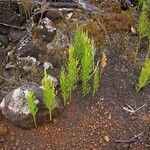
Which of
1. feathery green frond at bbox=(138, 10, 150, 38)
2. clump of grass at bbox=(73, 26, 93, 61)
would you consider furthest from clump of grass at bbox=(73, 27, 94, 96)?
feathery green frond at bbox=(138, 10, 150, 38)

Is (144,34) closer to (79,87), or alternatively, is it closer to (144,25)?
(144,25)

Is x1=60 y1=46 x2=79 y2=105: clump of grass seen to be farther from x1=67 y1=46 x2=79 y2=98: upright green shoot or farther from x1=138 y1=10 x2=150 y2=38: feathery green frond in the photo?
x1=138 y1=10 x2=150 y2=38: feathery green frond

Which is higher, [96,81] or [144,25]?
[144,25]

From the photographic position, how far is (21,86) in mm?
3541

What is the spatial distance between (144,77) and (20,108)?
3.88 feet

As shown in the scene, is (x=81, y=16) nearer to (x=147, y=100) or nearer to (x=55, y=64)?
(x=55, y=64)

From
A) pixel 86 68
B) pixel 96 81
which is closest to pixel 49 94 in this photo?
pixel 86 68

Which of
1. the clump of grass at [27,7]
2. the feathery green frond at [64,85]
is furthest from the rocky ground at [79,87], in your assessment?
the feathery green frond at [64,85]

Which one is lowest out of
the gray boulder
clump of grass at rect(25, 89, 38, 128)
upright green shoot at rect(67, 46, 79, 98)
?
the gray boulder

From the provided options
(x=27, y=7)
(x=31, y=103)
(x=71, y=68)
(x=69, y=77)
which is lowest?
(x=31, y=103)

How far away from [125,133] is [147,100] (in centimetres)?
45

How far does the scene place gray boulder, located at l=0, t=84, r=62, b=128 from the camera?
3.41 metres

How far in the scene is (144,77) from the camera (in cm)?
358

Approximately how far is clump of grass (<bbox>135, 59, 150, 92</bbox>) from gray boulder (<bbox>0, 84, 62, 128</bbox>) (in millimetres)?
946
